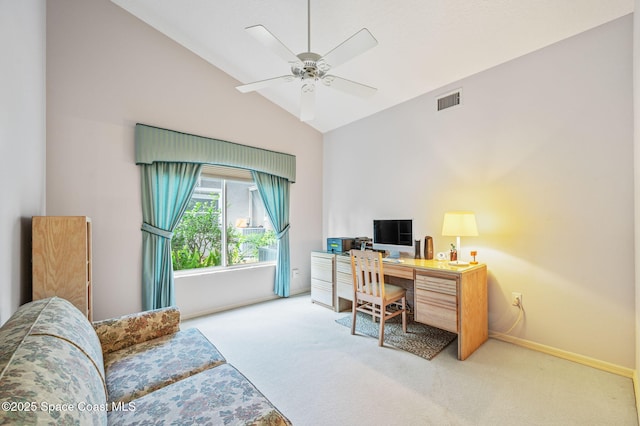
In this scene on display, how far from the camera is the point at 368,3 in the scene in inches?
90.2

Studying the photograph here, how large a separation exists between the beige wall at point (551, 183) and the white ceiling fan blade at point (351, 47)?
5.65 ft

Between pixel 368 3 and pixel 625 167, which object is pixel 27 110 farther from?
pixel 625 167

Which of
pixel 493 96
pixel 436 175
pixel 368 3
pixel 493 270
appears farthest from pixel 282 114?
pixel 493 270

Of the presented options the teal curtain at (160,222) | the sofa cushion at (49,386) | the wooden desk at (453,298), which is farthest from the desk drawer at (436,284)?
the teal curtain at (160,222)

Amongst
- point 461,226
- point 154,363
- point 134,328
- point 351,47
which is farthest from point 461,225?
point 134,328

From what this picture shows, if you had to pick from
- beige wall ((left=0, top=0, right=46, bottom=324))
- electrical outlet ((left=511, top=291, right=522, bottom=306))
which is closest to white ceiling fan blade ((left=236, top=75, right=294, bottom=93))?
beige wall ((left=0, top=0, right=46, bottom=324))

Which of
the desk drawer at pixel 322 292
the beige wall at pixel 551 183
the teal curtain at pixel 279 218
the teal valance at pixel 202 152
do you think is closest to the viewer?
the beige wall at pixel 551 183

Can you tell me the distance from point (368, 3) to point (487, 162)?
1909mm

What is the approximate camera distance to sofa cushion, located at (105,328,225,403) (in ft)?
4.59

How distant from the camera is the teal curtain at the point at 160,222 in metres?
3.04

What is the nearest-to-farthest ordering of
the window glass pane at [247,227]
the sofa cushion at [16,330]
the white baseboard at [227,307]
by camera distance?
the sofa cushion at [16,330] → the white baseboard at [227,307] → the window glass pane at [247,227]

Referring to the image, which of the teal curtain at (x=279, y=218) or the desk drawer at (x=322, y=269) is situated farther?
the teal curtain at (x=279, y=218)

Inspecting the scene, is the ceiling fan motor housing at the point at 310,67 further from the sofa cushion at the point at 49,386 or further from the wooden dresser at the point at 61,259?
the sofa cushion at the point at 49,386

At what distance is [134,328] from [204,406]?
3.30ft
